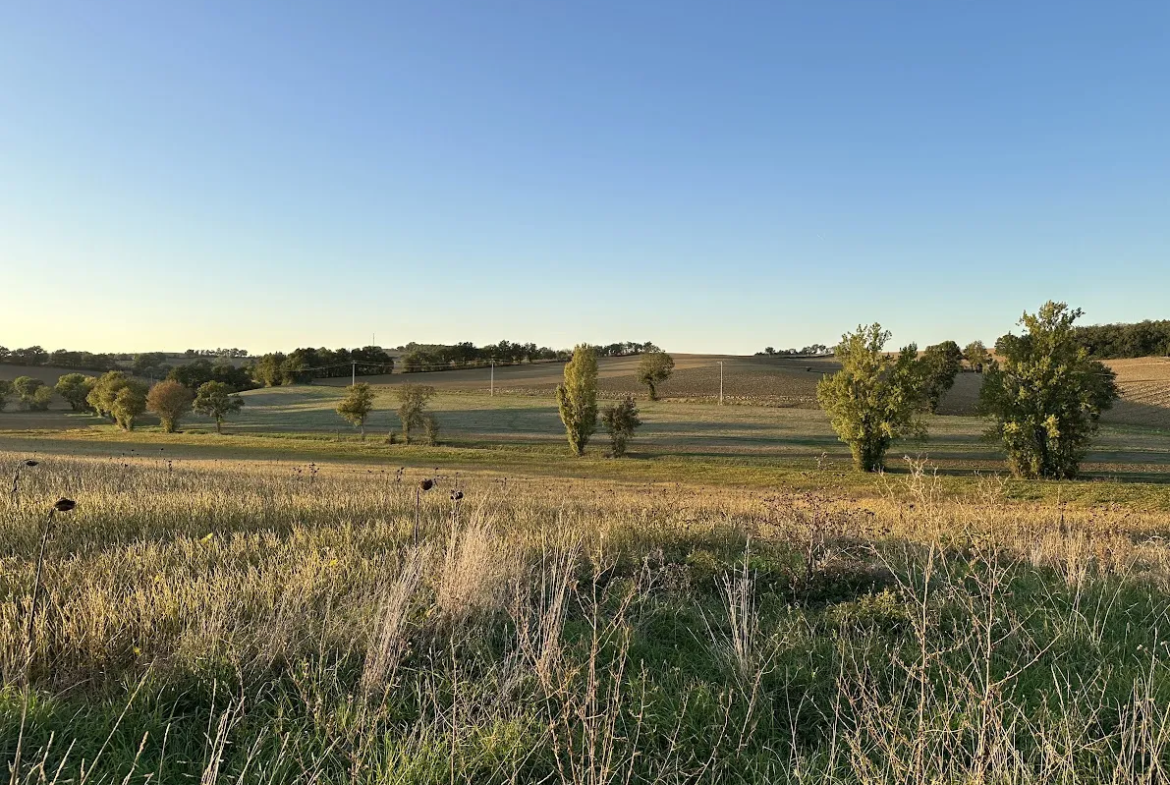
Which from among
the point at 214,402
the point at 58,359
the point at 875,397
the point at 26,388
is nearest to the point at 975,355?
the point at 875,397

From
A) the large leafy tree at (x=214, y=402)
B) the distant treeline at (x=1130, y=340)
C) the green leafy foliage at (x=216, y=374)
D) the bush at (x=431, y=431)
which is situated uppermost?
the distant treeline at (x=1130, y=340)

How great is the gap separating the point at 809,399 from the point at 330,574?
2754 inches

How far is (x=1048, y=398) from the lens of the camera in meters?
30.8

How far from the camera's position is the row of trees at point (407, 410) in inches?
1948

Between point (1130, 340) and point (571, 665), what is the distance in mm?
128549

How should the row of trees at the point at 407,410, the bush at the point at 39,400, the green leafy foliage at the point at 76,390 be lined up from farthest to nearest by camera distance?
the green leafy foliage at the point at 76,390 < the bush at the point at 39,400 < the row of trees at the point at 407,410

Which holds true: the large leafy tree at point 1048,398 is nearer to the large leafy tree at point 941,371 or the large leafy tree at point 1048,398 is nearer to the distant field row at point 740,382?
the large leafy tree at point 941,371

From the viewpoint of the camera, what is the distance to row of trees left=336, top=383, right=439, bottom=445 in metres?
49.5

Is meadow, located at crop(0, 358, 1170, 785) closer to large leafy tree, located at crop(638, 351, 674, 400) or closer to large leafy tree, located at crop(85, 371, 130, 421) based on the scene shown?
large leafy tree, located at crop(638, 351, 674, 400)

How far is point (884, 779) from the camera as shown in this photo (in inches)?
97.0

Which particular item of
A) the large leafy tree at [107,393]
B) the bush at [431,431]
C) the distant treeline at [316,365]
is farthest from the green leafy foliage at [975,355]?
the large leafy tree at [107,393]

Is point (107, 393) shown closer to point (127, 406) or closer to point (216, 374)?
point (127, 406)

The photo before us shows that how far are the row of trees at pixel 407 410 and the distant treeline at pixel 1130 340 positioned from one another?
99.4 m

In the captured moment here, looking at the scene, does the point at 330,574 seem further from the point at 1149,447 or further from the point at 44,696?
the point at 1149,447
